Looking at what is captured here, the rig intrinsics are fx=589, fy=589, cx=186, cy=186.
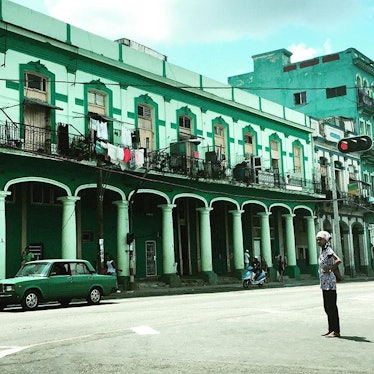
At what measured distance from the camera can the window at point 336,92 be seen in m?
48.3

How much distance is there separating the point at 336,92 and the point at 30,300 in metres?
38.5

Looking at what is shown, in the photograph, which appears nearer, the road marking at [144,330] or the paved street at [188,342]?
the paved street at [188,342]

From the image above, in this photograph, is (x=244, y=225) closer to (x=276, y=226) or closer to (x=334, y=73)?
(x=276, y=226)

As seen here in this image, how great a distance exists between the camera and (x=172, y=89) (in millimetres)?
30250

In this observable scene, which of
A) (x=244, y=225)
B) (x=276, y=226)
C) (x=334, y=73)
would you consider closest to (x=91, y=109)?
(x=244, y=225)

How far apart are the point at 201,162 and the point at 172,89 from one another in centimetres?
403

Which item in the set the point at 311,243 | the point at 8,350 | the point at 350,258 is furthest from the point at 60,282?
the point at 350,258

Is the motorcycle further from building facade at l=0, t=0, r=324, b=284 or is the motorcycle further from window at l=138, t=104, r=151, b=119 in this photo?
window at l=138, t=104, r=151, b=119

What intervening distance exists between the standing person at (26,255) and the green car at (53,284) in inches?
219

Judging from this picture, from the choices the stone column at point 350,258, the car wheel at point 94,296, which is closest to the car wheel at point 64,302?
the car wheel at point 94,296

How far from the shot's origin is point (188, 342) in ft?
28.5

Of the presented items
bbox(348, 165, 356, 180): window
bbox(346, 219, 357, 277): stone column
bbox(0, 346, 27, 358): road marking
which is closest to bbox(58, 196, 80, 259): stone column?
bbox(0, 346, 27, 358): road marking

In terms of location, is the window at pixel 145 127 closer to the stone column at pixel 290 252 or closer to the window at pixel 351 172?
the stone column at pixel 290 252

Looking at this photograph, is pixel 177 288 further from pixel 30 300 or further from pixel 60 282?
pixel 30 300
